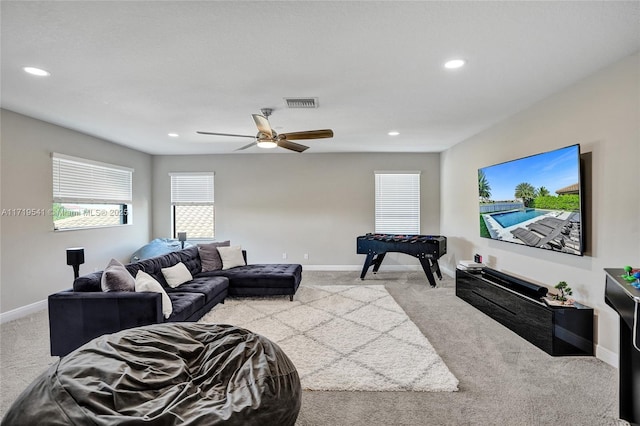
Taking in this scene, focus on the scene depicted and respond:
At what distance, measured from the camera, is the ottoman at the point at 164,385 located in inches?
51.5

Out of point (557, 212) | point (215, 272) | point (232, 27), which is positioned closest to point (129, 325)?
point (215, 272)

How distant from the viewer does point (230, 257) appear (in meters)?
5.18

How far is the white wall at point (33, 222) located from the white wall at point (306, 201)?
2524 millimetres

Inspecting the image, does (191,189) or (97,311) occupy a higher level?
(191,189)

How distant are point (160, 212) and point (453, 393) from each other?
674 centimetres

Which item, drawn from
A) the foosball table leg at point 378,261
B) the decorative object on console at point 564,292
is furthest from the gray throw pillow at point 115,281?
the foosball table leg at point 378,261

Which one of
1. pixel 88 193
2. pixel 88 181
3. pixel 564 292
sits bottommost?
pixel 564 292

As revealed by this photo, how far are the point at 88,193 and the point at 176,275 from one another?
2.50 meters

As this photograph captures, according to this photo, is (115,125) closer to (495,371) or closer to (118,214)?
(118,214)

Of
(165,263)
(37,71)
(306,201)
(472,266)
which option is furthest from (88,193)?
(472,266)

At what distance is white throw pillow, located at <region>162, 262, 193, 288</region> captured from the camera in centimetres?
397

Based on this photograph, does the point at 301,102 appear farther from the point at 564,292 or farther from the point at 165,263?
the point at 564,292

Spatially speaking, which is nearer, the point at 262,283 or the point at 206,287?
the point at 206,287

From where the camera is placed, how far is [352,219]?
692cm
